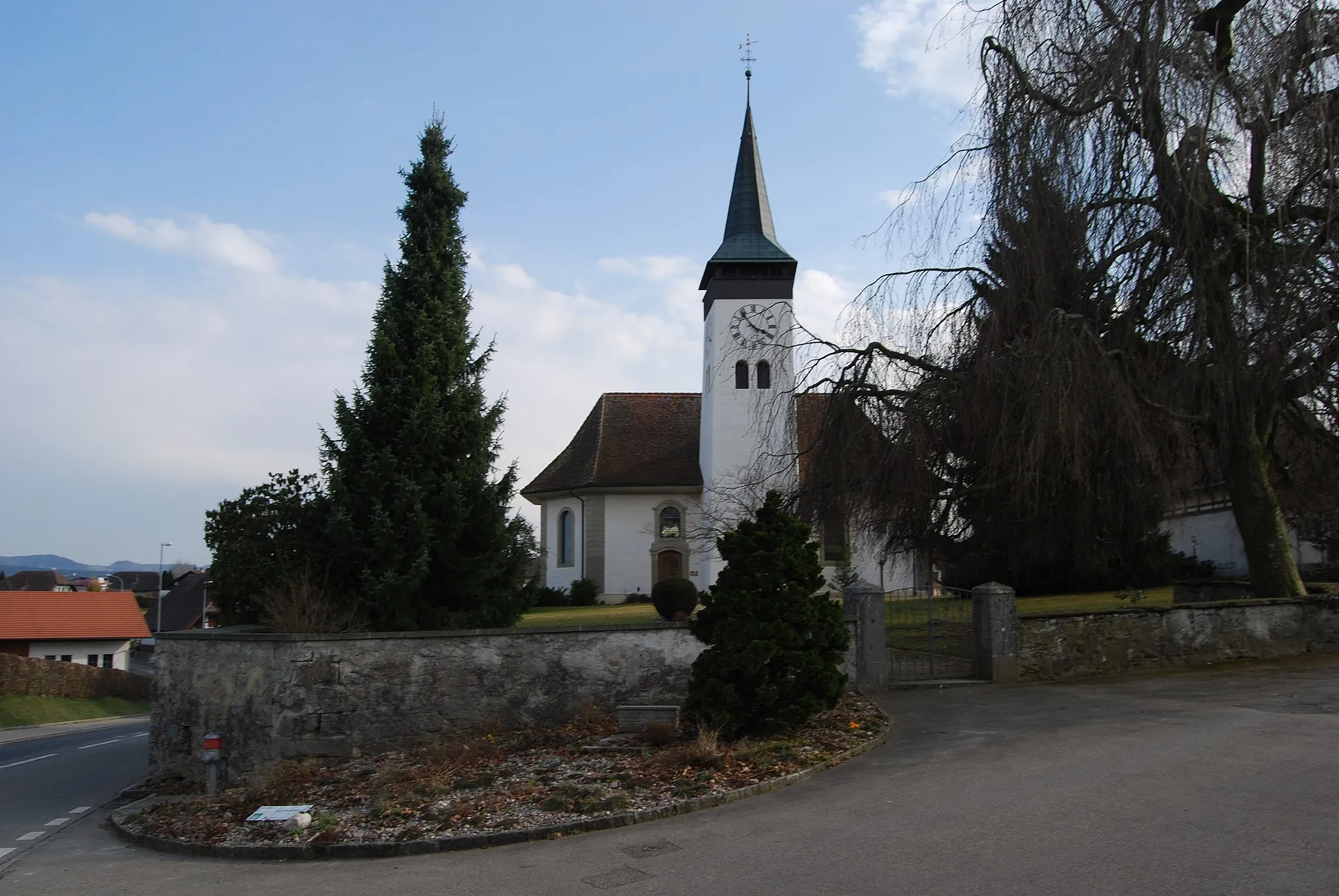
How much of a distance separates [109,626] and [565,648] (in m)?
50.6

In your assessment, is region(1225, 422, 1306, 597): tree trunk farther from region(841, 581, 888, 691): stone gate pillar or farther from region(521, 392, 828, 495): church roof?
region(521, 392, 828, 495): church roof

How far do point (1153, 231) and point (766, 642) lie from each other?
7896 mm

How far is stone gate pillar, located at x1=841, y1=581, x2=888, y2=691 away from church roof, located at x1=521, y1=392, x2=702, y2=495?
88.7ft

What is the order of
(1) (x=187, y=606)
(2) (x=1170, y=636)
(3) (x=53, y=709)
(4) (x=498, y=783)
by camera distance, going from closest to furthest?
(4) (x=498, y=783), (2) (x=1170, y=636), (3) (x=53, y=709), (1) (x=187, y=606)

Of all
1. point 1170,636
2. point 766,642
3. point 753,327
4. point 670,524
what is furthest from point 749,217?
point 766,642

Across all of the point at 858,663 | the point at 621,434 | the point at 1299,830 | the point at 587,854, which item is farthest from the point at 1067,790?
the point at 621,434

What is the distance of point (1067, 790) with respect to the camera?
7.96 meters

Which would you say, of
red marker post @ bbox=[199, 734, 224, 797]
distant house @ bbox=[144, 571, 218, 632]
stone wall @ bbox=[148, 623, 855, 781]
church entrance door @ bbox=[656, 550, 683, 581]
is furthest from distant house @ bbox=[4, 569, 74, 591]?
red marker post @ bbox=[199, 734, 224, 797]

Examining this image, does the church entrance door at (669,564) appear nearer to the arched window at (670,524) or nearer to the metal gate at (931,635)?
the arched window at (670,524)

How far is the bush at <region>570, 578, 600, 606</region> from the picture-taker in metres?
39.4

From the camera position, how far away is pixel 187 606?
71812 mm

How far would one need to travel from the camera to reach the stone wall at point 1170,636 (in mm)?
13992

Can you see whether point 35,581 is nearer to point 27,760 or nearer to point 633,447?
point 633,447

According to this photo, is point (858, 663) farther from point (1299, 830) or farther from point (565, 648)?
point (1299, 830)
